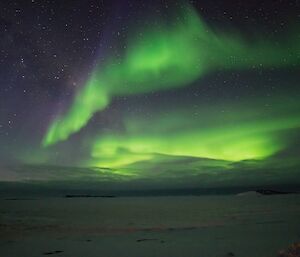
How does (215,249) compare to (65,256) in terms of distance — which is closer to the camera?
(65,256)

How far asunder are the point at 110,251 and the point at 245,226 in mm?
14807

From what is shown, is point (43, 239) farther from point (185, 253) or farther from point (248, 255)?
point (248, 255)

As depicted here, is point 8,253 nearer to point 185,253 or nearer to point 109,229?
point 185,253

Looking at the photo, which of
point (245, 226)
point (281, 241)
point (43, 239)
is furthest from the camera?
point (245, 226)

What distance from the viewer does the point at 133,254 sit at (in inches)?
843

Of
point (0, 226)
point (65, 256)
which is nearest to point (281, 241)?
point (65, 256)

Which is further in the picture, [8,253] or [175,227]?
[175,227]

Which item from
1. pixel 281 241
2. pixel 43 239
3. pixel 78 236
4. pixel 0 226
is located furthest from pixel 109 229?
pixel 281 241

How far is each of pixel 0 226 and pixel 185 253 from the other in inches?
822

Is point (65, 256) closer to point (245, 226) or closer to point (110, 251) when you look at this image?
point (110, 251)

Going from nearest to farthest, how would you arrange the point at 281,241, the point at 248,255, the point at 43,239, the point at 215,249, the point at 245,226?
the point at 248,255 < the point at 215,249 < the point at 281,241 < the point at 43,239 < the point at 245,226

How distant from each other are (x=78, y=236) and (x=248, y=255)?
545 inches

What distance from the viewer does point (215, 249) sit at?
74.1 feet

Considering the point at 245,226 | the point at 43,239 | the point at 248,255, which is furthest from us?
the point at 245,226
